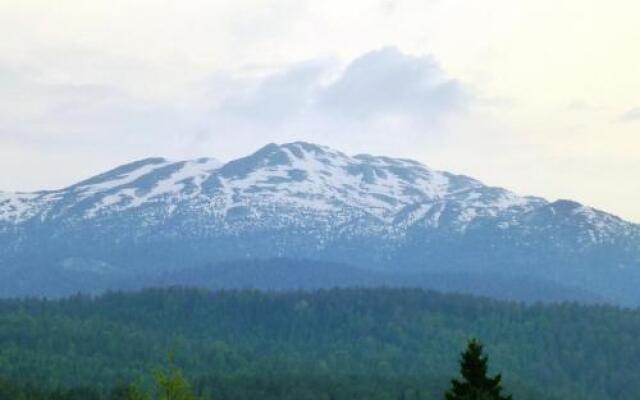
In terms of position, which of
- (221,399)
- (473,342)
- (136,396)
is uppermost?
(473,342)

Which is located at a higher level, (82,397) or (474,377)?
(474,377)

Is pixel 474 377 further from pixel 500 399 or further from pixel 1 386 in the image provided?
pixel 1 386

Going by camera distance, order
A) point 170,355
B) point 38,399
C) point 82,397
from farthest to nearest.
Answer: point 82,397 → point 38,399 → point 170,355

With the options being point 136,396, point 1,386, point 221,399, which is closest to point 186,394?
point 136,396

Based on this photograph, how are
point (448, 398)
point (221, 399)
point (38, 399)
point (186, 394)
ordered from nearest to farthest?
point (448, 398) < point (186, 394) < point (38, 399) < point (221, 399)

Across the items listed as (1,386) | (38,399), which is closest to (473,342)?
(38,399)

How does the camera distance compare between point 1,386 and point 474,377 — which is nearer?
point 474,377

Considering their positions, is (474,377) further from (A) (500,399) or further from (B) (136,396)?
(B) (136,396)

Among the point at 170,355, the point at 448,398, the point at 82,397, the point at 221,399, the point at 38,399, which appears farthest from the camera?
the point at 221,399

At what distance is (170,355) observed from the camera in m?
51.5

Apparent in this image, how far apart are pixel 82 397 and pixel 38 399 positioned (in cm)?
1280

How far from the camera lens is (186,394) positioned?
158 ft

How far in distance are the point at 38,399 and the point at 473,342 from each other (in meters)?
125

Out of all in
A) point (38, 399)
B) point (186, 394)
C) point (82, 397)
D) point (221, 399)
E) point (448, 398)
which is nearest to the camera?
point (448, 398)
